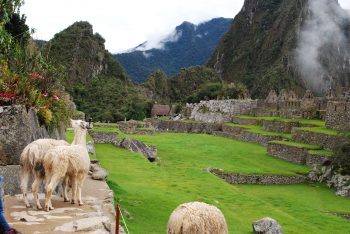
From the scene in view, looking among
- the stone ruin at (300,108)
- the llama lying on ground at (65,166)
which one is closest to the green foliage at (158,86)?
the stone ruin at (300,108)

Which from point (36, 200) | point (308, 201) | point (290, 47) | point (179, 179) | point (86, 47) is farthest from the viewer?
point (290, 47)

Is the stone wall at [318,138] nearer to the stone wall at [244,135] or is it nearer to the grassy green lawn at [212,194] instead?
the grassy green lawn at [212,194]

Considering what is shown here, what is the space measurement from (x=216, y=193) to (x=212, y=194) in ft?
1.47

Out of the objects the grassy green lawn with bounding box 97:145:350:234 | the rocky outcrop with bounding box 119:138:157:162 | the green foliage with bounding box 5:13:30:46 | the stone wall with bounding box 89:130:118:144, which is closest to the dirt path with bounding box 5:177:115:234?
the grassy green lawn with bounding box 97:145:350:234

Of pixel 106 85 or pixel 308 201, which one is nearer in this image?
pixel 308 201

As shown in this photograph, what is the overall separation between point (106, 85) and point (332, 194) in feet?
250

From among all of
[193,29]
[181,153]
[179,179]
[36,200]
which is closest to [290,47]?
[193,29]

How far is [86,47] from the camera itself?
108000mm

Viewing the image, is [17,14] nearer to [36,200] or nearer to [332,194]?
[36,200]

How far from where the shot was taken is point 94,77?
105 metres

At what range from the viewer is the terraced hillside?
45.6 feet

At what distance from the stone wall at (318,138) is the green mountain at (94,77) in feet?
138

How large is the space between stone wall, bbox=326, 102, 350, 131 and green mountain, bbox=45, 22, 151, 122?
44.0 m

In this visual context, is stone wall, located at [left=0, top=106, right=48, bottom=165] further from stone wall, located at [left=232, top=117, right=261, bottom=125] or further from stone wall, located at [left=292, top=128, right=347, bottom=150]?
stone wall, located at [left=232, top=117, right=261, bottom=125]
